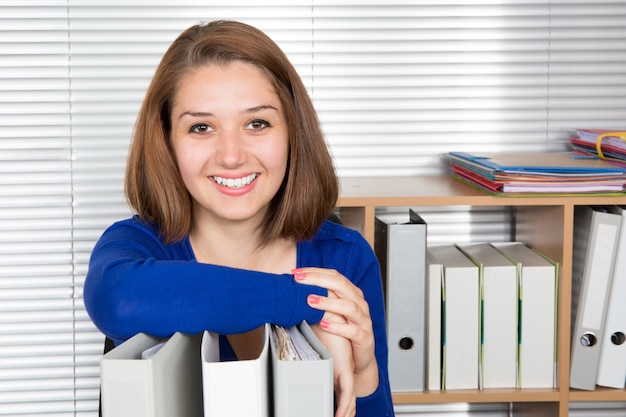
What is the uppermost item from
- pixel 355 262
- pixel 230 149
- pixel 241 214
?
pixel 230 149

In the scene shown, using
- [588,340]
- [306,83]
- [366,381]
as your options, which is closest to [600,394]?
[588,340]

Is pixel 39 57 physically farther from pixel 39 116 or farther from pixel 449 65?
pixel 449 65

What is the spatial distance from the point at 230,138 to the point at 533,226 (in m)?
1.19

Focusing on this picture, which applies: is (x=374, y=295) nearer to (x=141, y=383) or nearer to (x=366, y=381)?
(x=366, y=381)

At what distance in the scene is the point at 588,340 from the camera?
2102 millimetres

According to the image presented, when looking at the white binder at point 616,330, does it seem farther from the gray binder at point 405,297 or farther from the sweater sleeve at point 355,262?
the sweater sleeve at point 355,262

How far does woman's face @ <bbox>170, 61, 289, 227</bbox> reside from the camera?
1372 mm

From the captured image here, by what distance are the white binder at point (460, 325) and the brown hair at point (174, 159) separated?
2.06 ft

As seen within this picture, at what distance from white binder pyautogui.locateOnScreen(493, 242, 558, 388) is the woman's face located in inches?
35.7

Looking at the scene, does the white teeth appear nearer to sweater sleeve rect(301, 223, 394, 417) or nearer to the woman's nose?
→ the woman's nose

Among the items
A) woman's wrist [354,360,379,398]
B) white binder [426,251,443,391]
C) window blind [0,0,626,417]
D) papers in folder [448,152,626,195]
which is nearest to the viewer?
woman's wrist [354,360,379,398]

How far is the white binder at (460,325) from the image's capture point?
208 cm

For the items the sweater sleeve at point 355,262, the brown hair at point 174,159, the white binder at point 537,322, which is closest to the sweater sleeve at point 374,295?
the sweater sleeve at point 355,262

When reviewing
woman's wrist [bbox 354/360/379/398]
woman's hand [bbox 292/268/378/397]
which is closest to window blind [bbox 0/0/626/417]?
woman's wrist [bbox 354/360/379/398]
